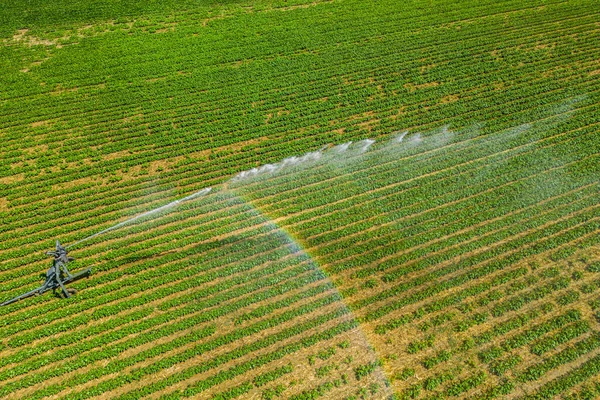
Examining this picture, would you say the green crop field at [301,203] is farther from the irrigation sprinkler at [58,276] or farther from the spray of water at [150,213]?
the irrigation sprinkler at [58,276]

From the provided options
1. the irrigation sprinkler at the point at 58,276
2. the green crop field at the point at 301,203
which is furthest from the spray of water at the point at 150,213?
the irrigation sprinkler at the point at 58,276

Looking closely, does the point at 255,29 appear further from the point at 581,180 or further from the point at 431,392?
the point at 431,392

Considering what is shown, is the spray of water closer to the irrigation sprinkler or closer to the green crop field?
the green crop field

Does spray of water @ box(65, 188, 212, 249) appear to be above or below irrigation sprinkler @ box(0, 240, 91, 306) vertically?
above

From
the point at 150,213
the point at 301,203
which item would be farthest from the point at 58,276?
the point at 301,203

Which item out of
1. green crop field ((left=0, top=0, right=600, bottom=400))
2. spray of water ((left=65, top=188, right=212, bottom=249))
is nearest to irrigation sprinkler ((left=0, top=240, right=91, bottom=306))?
green crop field ((left=0, top=0, right=600, bottom=400))

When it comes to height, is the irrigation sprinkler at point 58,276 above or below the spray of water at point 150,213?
below
